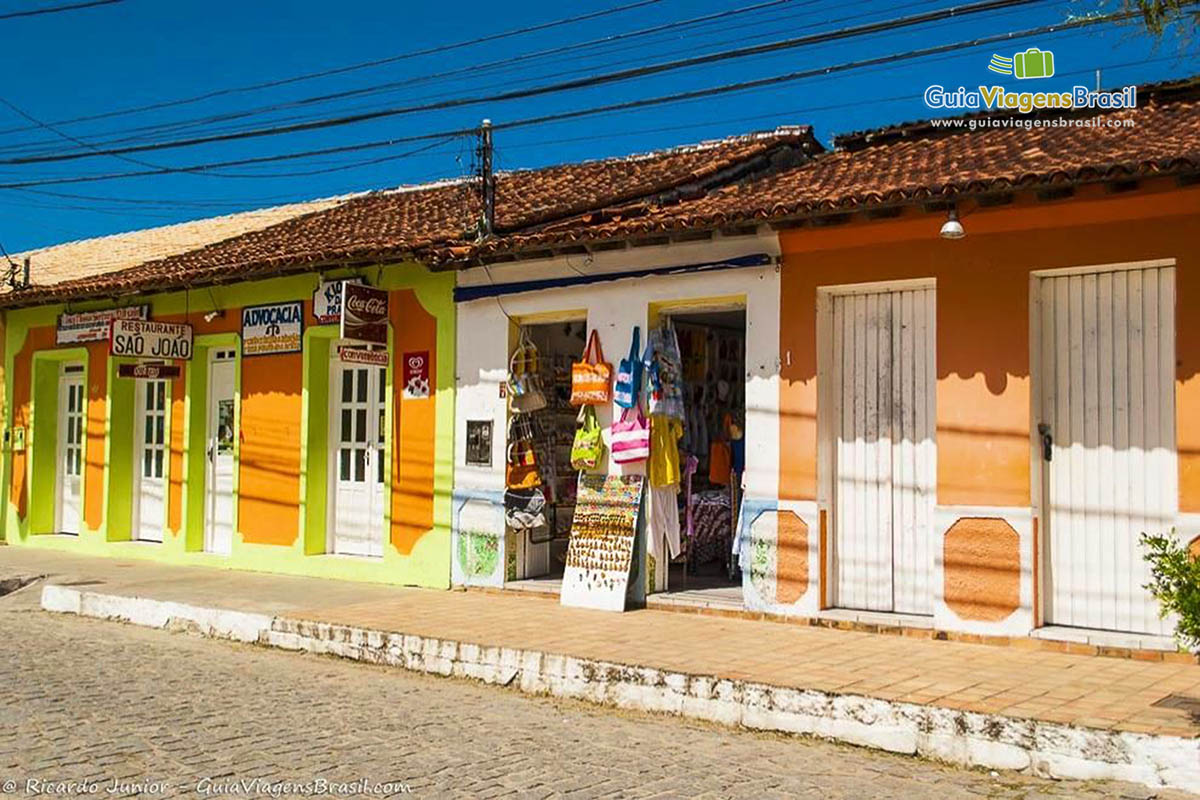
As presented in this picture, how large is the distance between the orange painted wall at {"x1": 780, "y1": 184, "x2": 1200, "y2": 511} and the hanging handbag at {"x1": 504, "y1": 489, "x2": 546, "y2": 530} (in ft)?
8.97

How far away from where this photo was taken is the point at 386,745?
6051mm

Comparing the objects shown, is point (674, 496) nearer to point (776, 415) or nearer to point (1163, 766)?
point (776, 415)

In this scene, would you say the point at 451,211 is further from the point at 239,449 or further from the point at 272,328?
the point at 239,449

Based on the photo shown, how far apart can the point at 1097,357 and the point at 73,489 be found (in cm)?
1321

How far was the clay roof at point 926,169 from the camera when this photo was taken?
7719mm

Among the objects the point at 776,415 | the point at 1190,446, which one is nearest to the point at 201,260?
the point at 776,415

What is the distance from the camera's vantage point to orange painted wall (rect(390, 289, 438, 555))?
11531 millimetres

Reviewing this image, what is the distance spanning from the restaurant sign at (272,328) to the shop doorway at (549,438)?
296 cm

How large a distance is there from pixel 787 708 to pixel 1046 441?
3068 millimetres

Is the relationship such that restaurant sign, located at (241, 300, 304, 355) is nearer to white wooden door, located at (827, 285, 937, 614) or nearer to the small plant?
white wooden door, located at (827, 285, 937, 614)

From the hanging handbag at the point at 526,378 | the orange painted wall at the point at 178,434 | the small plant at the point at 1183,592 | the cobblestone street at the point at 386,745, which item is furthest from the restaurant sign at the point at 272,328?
the small plant at the point at 1183,592

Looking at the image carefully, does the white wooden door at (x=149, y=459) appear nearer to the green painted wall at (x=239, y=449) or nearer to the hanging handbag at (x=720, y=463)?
the green painted wall at (x=239, y=449)

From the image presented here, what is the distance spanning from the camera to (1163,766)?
534 centimetres

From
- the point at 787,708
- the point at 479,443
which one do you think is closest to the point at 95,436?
the point at 479,443
